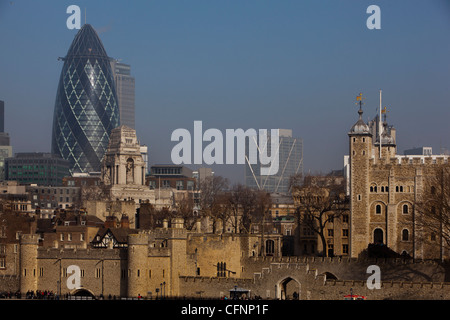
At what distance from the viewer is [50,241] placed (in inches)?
3846

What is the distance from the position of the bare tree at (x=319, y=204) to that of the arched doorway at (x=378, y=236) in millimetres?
4982

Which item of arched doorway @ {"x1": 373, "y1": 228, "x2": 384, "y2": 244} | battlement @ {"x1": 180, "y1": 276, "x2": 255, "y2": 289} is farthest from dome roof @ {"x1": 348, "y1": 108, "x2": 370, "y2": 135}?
battlement @ {"x1": 180, "y1": 276, "x2": 255, "y2": 289}

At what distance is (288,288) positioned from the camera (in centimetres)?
7581

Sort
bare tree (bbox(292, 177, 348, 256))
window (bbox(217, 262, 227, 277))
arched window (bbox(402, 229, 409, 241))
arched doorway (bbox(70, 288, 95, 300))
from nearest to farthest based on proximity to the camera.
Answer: arched doorway (bbox(70, 288, 95, 300)) < window (bbox(217, 262, 227, 277)) < arched window (bbox(402, 229, 409, 241)) < bare tree (bbox(292, 177, 348, 256))

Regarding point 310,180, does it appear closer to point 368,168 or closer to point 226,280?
point 368,168

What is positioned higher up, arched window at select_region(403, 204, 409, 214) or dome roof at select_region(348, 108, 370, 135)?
dome roof at select_region(348, 108, 370, 135)

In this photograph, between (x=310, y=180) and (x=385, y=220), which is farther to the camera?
(x=310, y=180)

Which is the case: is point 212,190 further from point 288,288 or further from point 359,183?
point 288,288

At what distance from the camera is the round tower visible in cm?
7725

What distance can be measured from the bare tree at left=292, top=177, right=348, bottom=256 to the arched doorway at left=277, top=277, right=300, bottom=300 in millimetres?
20835

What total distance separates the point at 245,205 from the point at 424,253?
38.1 metres

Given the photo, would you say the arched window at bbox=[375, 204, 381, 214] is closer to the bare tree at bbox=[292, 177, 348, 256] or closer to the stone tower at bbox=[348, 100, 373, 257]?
the stone tower at bbox=[348, 100, 373, 257]
